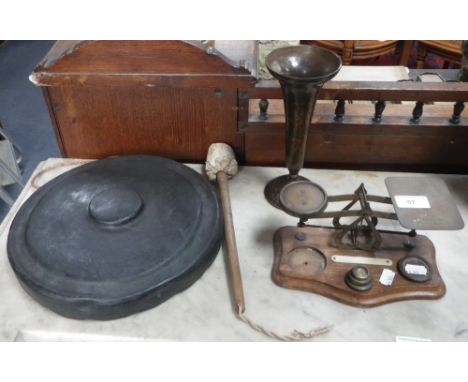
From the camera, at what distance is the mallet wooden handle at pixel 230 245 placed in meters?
1.03

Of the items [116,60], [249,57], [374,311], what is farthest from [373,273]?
[116,60]

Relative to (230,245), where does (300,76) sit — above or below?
above

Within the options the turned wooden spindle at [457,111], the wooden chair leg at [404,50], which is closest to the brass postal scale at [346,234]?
the turned wooden spindle at [457,111]

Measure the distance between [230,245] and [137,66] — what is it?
1.73 ft

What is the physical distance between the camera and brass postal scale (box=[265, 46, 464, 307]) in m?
1.02

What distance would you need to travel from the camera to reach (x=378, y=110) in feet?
4.10

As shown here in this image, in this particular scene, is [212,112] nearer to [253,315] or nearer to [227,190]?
[227,190]

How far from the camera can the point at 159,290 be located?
0.99 m

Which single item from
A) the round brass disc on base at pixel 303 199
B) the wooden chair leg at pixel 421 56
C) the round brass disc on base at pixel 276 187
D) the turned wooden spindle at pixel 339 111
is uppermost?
the turned wooden spindle at pixel 339 111

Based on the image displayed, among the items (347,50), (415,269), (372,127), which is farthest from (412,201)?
(347,50)

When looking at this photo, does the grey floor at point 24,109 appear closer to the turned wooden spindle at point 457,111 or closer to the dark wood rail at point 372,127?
the dark wood rail at point 372,127

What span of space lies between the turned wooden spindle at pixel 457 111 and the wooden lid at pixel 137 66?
0.54m

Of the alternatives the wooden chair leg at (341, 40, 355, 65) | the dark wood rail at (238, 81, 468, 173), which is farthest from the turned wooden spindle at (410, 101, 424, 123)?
the wooden chair leg at (341, 40, 355, 65)

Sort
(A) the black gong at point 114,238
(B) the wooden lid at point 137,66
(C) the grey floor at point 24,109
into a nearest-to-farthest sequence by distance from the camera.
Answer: (A) the black gong at point 114,238
(B) the wooden lid at point 137,66
(C) the grey floor at point 24,109
